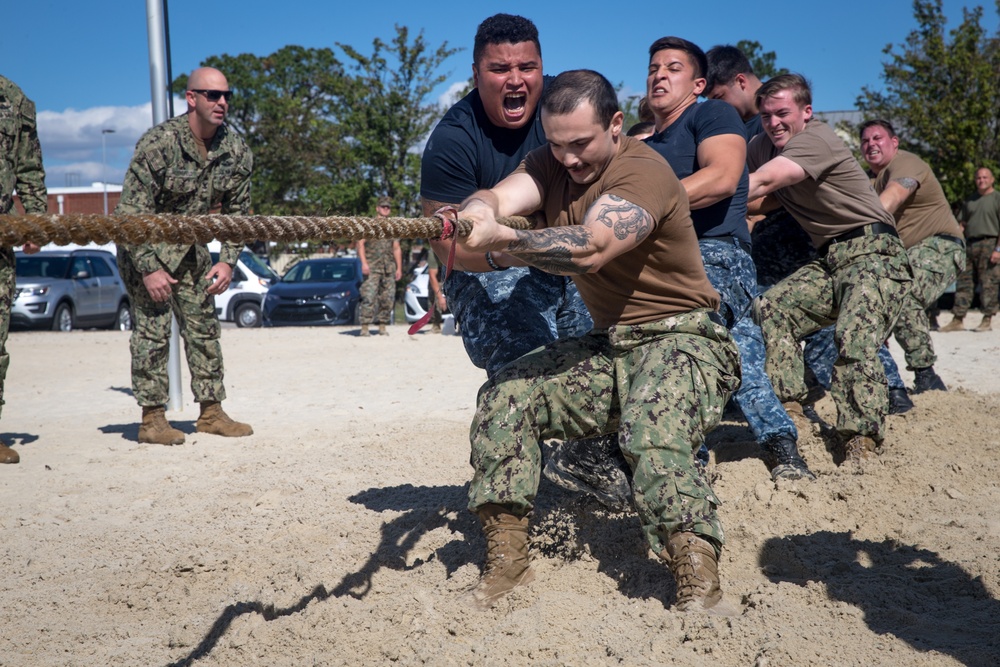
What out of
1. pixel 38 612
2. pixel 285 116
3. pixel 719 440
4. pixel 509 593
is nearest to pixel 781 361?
pixel 719 440

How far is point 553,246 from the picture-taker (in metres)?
A: 2.98

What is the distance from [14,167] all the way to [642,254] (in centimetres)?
441

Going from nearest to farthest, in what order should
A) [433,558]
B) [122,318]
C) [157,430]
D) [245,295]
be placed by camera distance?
[433,558]
[157,430]
[122,318]
[245,295]

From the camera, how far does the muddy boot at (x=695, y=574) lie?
2961mm

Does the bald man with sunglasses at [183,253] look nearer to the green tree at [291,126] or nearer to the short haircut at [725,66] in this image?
the short haircut at [725,66]

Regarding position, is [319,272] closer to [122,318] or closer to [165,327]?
[122,318]

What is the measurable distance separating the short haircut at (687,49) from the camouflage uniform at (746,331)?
2.91ft

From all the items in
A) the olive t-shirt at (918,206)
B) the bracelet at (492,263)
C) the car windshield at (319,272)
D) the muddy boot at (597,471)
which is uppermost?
the olive t-shirt at (918,206)

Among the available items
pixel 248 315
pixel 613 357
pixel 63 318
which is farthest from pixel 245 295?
pixel 613 357

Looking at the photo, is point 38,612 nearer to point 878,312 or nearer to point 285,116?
point 878,312

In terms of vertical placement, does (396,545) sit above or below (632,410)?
below

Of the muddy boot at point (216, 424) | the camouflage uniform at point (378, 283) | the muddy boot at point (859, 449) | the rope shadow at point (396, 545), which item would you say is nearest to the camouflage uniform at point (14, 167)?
the muddy boot at point (216, 424)

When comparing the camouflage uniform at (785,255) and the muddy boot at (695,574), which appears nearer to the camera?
the muddy boot at (695,574)

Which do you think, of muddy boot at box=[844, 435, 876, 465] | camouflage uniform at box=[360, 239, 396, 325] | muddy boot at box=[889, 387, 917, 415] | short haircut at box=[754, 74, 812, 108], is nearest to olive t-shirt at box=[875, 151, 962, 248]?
muddy boot at box=[889, 387, 917, 415]
